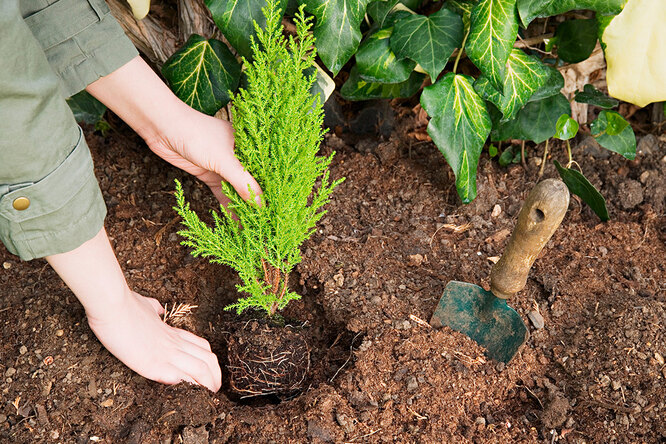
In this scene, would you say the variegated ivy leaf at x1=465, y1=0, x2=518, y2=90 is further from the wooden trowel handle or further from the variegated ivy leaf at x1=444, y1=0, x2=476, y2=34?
the wooden trowel handle

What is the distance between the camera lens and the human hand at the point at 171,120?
1.84m

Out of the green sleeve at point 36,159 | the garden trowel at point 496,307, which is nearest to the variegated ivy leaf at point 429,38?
the garden trowel at point 496,307

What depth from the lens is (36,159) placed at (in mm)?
1362

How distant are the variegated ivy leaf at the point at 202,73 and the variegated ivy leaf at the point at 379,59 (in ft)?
1.53

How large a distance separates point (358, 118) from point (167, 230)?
104 cm

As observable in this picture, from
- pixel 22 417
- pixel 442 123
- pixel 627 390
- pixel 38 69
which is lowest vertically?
Answer: pixel 22 417

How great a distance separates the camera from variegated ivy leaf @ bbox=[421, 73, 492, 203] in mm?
2213

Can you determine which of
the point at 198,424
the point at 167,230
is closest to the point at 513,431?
the point at 198,424

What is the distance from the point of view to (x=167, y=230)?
2.44m

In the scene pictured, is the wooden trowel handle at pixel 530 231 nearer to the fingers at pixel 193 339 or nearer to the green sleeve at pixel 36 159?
the fingers at pixel 193 339

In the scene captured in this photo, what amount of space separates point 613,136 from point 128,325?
6.42 feet

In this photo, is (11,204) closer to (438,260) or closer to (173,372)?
(173,372)

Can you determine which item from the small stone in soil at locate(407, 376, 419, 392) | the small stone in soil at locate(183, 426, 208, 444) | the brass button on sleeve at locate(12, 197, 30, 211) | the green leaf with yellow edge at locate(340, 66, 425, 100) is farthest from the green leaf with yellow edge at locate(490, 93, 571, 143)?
the brass button on sleeve at locate(12, 197, 30, 211)

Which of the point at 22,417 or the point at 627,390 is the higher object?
the point at 627,390
